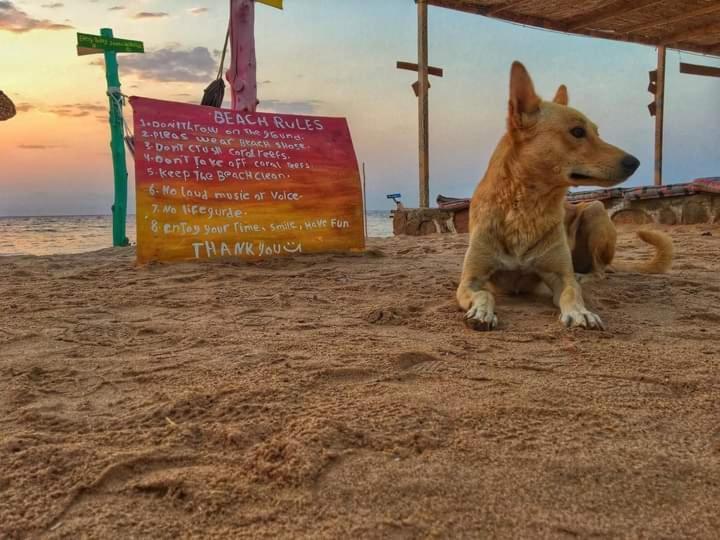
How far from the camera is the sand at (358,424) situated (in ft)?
3.69

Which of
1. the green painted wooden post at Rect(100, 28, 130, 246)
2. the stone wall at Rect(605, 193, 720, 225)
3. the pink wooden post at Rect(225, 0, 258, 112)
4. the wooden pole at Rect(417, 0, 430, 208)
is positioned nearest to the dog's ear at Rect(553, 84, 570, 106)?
the pink wooden post at Rect(225, 0, 258, 112)

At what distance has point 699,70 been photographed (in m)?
11.1

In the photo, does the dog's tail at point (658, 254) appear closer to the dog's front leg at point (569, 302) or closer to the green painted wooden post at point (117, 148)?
the dog's front leg at point (569, 302)

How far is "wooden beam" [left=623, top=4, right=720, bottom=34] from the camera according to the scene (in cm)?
859

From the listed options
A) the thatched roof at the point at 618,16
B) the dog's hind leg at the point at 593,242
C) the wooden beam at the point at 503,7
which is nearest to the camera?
the dog's hind leg at the point at 593,242

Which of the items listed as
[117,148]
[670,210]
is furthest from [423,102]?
[117,148]

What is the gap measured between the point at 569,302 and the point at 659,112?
10615mm

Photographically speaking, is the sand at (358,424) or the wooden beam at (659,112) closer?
the sand at (358,424)

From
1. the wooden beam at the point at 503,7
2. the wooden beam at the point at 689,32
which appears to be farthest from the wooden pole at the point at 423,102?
the wooden beam at the point at 689,32

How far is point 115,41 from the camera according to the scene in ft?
24.4

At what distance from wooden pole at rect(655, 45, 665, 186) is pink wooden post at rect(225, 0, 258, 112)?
8.46m

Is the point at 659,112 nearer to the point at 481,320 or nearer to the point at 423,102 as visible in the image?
the point at 423,102

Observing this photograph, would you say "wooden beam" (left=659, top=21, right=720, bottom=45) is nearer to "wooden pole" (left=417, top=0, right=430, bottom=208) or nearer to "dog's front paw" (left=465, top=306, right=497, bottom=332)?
"wooden pole" (left=417, top=0, right=430, bottom=208)

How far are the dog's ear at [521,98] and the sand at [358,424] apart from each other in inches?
41.4
